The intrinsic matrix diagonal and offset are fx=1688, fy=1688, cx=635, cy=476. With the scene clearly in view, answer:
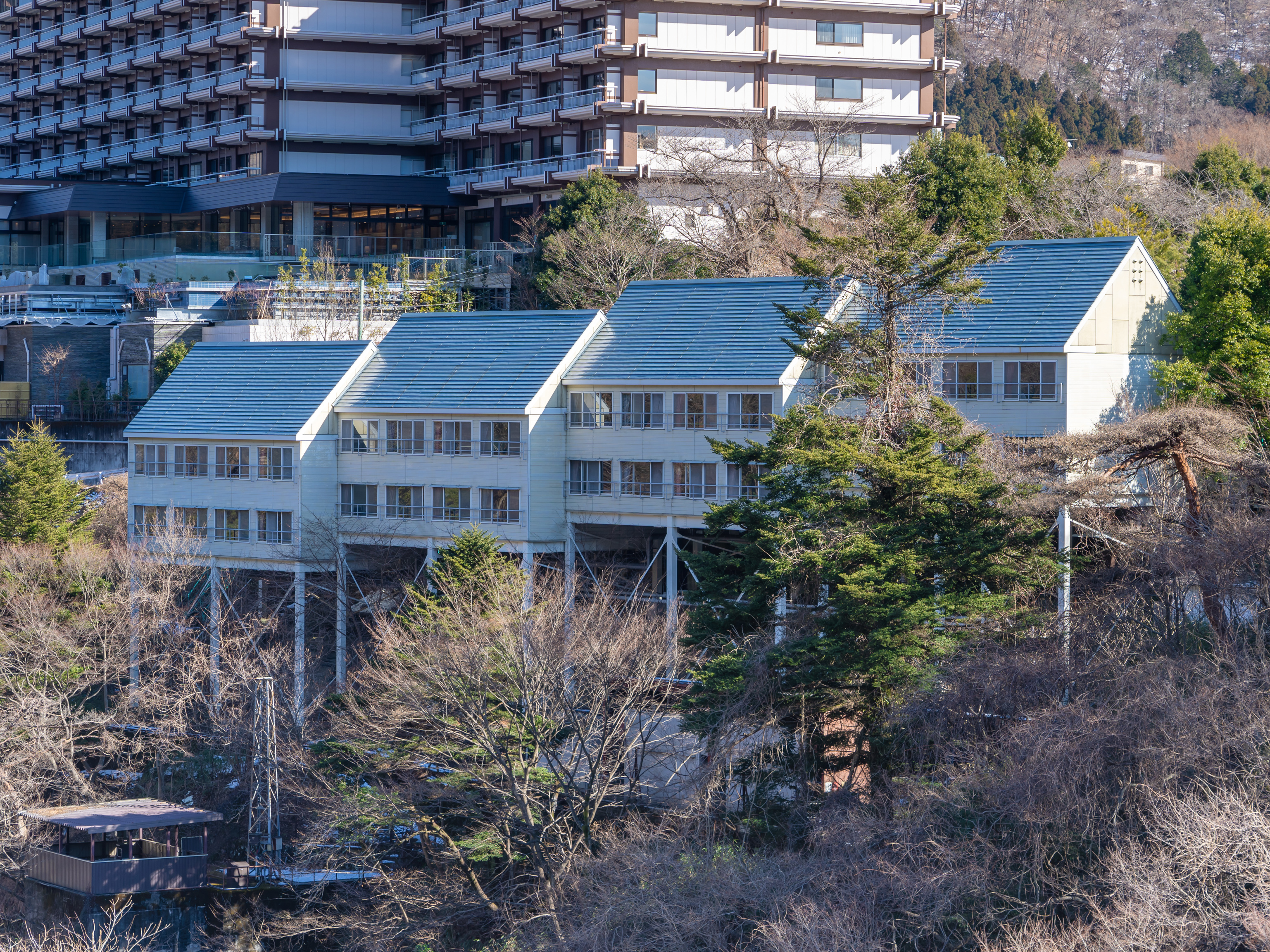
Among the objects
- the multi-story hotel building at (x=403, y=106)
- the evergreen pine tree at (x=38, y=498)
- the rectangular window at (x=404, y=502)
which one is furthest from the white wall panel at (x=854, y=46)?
the evergreen pine tree at (x=38, y=498)

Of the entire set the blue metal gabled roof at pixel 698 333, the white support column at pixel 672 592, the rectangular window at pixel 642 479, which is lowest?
the white support column at pixel 672 592

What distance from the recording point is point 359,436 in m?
58.2

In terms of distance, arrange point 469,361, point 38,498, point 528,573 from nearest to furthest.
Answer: point 528,573, point 469,361, point 38,498

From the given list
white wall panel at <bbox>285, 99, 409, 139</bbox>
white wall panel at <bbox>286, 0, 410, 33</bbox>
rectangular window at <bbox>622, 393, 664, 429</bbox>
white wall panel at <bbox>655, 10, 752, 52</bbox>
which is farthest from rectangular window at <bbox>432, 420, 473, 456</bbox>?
white wall panel at <bbox>286, 0, 410, 33</bbox>

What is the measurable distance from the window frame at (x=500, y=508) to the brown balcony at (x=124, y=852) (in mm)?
14046

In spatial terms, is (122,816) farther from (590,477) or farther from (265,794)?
(590,477)

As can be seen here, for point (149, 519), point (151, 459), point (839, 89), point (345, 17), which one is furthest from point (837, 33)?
point (149, 519)

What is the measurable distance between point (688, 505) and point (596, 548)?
189 inches

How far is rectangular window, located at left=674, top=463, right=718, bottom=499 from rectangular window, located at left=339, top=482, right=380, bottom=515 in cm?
1102

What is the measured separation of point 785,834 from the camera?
37.7m

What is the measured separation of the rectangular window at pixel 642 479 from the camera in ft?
176

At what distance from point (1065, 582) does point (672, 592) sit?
13.3 metres

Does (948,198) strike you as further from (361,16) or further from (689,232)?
(361,16)

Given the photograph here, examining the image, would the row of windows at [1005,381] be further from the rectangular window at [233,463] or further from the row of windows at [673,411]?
the rectangular window at [233,463]
